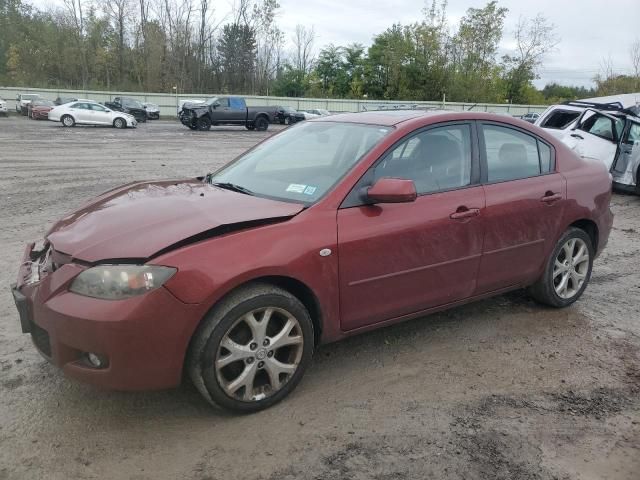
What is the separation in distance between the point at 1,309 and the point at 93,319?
2.22 m

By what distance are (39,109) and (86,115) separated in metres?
5.92

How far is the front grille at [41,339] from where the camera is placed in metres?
2.84

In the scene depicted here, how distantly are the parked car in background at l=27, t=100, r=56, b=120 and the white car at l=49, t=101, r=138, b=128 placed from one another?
3621 mm

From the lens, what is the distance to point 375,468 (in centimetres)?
261

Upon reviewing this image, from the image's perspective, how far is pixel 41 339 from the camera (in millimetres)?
2898

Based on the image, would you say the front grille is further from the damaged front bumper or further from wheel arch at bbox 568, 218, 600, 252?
wheel arch at bbox 568, 218, 600, 252

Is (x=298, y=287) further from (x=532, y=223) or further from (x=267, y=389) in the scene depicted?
(x=532, y=223)

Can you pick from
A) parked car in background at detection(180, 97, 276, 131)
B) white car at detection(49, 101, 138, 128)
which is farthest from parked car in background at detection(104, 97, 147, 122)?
white car at detection(49, 101, 138, 128)

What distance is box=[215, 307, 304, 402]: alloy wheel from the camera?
290 centimetres

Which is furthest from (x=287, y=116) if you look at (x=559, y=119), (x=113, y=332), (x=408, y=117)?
(x=113, y=332)

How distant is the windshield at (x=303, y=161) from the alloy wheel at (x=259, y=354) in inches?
29.8

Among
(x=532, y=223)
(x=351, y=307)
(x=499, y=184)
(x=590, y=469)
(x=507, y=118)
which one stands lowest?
(x=590, y=469)

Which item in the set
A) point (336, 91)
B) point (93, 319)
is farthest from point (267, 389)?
point (336, 91)

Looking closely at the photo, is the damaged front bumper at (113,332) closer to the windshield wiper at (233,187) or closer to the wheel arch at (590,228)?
the windshield wiper at (233,187)
